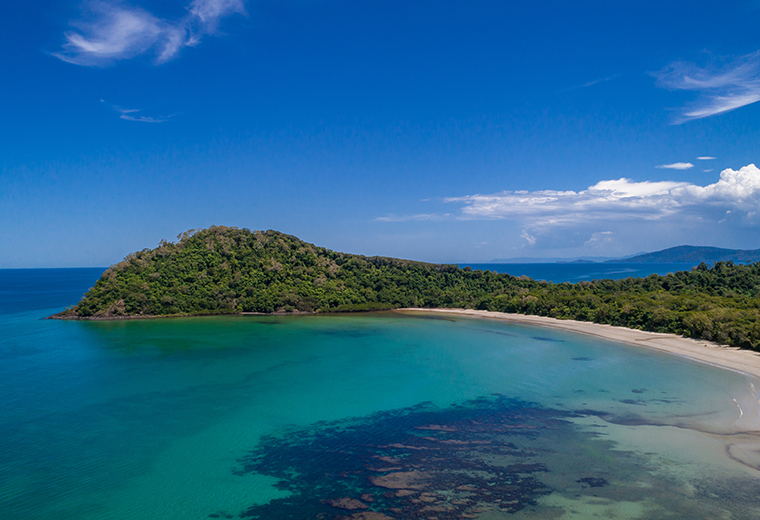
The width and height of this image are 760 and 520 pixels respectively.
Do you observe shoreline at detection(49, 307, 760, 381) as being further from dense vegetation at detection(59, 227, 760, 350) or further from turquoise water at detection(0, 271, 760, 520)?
turquoise water at detection(0, 271, 760, 520)

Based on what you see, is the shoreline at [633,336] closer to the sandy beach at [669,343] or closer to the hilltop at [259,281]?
the sandy beach at [669,343]

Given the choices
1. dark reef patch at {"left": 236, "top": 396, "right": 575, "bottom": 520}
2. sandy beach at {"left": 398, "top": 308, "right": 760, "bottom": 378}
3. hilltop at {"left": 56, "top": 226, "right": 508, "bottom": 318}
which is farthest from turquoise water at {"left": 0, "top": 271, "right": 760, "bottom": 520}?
hilltop at {"left": 56, "top": 226, "right": 508, "bottom": 318}

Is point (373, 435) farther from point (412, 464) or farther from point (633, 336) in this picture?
point (633, 336)

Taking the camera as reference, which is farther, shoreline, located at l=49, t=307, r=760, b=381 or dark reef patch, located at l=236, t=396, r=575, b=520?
shoreline, located at l=49, t=307, r=760, b=381

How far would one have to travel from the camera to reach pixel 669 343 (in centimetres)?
3538

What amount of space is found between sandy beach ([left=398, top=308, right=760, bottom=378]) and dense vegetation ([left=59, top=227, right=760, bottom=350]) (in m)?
2.04

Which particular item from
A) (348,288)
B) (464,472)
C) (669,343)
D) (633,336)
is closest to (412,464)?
(464,472)

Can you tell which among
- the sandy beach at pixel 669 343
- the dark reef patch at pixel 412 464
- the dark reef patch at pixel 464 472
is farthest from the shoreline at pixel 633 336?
the dark reef patch at pixel 412 464

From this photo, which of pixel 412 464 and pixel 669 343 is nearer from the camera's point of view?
pixel 412 464

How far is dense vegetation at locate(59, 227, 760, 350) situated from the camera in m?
45.3

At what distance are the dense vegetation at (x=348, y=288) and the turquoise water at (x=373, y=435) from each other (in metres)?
14.3

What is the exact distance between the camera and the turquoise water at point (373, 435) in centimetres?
1266

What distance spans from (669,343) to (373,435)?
31588 mm

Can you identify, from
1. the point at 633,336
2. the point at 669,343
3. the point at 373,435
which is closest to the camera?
the point at 373,435
